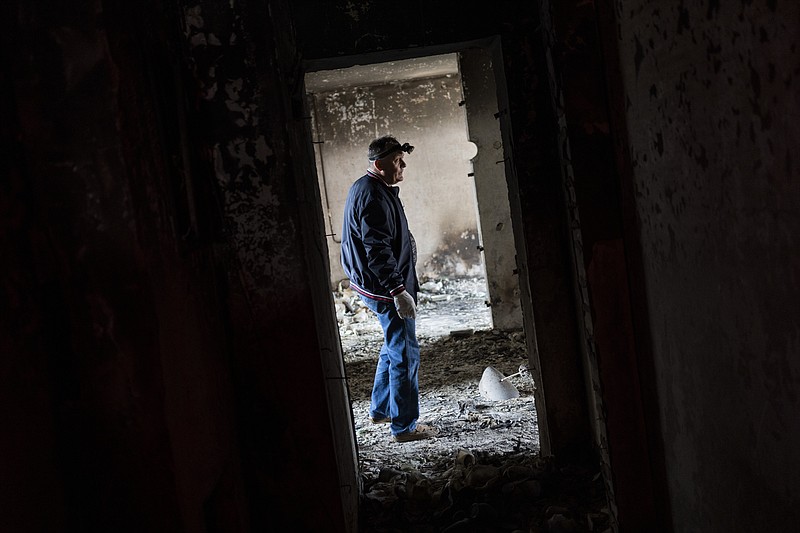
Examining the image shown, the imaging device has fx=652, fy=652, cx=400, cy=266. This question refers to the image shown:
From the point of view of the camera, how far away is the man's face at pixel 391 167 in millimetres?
3826

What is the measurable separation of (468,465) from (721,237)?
2256 mm

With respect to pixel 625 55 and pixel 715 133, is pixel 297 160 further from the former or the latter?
pixel 715 133

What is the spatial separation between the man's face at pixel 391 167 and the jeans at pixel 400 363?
72 centimetres

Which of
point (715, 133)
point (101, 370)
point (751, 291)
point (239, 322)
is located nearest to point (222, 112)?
point (239, 322)

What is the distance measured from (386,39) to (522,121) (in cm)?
65

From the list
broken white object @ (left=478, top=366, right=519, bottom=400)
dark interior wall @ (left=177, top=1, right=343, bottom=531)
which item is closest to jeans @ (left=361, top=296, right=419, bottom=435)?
broken white object @ (left=478, top=366, right=519, bottom=400)

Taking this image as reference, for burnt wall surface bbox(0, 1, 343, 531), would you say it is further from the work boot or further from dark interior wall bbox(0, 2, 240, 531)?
the work boot

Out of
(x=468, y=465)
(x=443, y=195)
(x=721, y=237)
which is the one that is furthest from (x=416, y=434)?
(x=443, y=195)

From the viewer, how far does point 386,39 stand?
2674 millimetres

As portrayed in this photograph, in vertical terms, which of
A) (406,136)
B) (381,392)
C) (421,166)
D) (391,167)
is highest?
(406,136)

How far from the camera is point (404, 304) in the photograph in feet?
12.0

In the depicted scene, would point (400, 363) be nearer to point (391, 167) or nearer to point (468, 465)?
point (468, 465)

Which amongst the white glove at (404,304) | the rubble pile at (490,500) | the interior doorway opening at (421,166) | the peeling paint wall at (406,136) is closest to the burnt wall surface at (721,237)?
the rubble pile at (490,500)

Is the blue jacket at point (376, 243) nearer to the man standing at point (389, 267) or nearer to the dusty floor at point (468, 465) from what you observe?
the man standing at point (389, 267)
